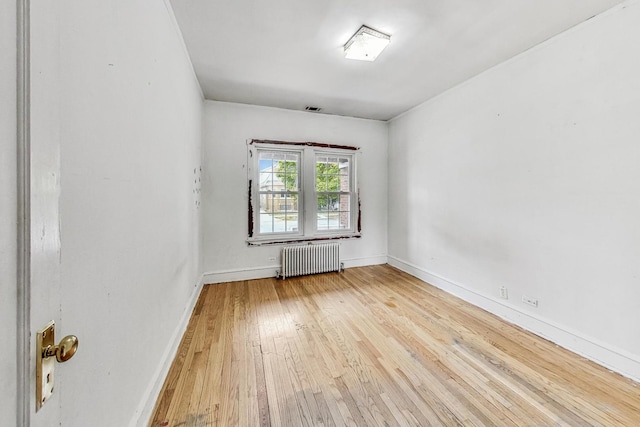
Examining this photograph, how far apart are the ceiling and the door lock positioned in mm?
2218

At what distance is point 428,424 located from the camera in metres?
1.42

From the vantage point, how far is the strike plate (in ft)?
1.48

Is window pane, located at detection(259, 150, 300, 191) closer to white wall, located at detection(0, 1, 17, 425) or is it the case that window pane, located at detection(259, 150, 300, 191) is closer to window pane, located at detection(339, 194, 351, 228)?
window pane, located at detection(339, 194, 351, 228)

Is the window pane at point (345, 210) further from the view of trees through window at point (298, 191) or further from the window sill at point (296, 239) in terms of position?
A: the window sill at point (296, 239)

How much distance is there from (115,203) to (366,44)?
7.35 feet

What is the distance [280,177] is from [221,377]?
2.82 metres

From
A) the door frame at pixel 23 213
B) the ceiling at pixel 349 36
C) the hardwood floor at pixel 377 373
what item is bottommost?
the hardwood floor at pixel 377 373

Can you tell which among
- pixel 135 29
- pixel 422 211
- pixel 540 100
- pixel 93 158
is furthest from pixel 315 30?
pixel 422 211

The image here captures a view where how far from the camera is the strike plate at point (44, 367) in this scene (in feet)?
1.48

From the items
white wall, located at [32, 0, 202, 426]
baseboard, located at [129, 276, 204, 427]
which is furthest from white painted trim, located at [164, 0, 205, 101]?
baseboard, located at [129, 276, 204, 427]

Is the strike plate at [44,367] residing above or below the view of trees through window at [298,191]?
below

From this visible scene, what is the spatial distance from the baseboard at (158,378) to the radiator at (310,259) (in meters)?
1.54

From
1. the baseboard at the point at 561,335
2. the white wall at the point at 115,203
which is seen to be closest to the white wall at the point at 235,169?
the white wall at the point at 115,203

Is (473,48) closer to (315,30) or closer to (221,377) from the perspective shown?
(315,30)
